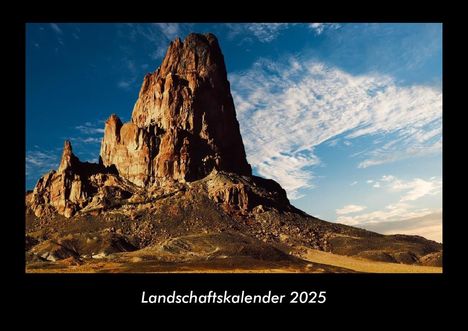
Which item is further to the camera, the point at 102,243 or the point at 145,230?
the point at 145,230
